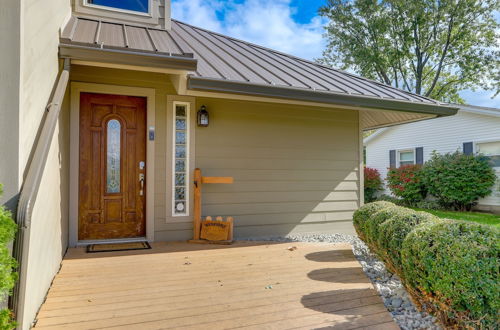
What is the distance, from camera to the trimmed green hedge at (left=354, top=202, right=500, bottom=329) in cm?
186

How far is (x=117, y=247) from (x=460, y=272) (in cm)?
377

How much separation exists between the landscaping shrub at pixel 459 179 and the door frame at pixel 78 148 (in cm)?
933

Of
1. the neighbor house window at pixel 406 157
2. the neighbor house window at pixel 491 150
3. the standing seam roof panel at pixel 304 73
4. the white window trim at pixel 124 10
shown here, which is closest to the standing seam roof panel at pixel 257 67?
the standing seam roof panel at pixel 304 73

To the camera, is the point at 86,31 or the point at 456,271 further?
the point at 86,31

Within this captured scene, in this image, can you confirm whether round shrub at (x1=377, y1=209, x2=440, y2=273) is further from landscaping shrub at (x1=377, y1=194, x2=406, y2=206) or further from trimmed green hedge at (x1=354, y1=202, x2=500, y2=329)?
landscaping shrub at (x1=377, y1=194, x2=406, y2=206)

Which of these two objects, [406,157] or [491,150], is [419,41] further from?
[491,150]

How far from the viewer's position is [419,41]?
50.9 feet

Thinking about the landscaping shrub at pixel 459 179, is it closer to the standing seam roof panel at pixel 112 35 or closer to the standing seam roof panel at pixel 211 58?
the standing seam roof panel at pixel 211 58

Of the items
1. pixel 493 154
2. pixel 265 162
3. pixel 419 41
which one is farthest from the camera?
pixel 419 41

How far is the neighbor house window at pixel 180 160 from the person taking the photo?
4.69 m

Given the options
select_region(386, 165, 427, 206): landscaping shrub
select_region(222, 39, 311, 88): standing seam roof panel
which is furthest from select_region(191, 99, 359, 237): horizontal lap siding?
select_region(386, 165, 427, 206): landscaping shrub

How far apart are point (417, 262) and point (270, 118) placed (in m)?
3.47

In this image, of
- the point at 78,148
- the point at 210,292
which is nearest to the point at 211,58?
the point at 78,148

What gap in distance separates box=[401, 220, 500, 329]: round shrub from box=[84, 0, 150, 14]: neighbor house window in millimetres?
5056
